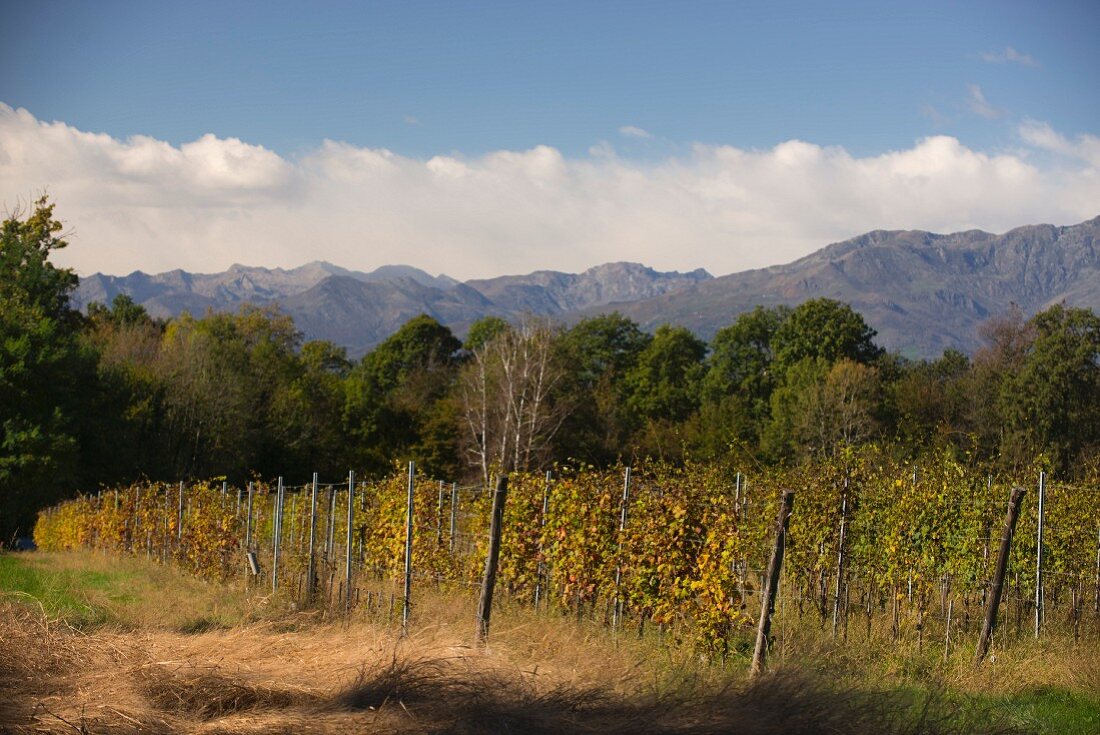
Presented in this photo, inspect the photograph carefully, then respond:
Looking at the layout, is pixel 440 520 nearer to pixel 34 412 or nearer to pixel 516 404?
pixel 34 412

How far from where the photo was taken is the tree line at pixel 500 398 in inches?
1442

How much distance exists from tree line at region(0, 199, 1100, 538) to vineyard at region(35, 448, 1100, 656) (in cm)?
2294

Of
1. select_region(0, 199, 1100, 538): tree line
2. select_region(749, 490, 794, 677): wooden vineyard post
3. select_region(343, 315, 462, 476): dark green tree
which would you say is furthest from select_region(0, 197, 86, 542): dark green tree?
select_region(749, 490, 794, 677): wooden vineyard post

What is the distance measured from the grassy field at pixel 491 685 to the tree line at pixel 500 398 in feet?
86.4

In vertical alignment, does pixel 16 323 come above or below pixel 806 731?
above

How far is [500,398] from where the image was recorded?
4994cm

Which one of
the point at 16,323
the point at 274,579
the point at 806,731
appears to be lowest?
the point at 274,579

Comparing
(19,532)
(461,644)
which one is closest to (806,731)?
(461,644)

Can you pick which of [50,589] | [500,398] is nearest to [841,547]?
[50,589]

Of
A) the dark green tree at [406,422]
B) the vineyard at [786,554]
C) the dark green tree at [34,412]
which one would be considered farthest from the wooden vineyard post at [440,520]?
the dark green tree at [406,422]

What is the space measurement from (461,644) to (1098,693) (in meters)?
5.18

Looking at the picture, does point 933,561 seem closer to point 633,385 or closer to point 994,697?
point 994,697

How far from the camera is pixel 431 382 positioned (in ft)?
205

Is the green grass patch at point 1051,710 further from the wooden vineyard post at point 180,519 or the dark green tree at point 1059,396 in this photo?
the dark green tree at point 1059,396
